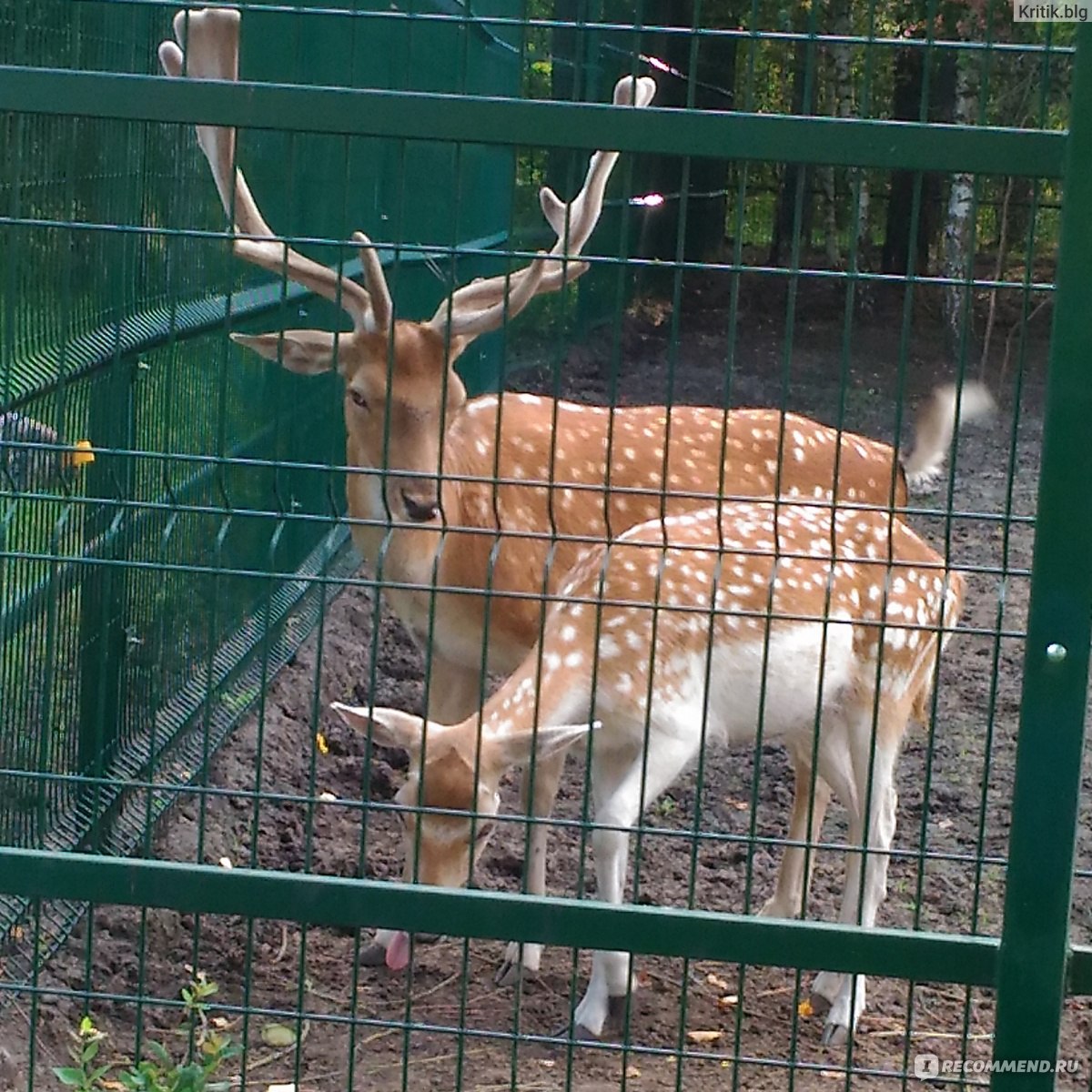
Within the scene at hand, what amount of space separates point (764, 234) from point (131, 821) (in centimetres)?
834

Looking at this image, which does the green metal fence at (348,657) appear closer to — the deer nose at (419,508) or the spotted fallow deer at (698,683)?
the spotted fallow deer at (698,683)

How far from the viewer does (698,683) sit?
4.60 metres

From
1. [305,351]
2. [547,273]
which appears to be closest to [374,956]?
[305,351]

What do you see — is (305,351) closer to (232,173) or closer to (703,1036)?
(232,173)

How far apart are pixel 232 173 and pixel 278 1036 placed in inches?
80.7

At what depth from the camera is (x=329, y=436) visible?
7.82m

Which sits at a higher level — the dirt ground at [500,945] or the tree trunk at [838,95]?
the tree trunk at [838,95]

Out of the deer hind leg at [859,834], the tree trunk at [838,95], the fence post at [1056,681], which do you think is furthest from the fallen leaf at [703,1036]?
the tree trunk at [838,95]

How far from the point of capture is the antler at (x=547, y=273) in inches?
169

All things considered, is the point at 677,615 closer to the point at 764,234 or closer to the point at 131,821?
the point at 131,821

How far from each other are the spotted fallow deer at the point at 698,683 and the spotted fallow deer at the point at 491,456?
208 mm

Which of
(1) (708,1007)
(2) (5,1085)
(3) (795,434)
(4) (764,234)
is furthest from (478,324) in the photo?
(4) (764,234)

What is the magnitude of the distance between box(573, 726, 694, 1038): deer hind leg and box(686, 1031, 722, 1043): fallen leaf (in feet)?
0.62

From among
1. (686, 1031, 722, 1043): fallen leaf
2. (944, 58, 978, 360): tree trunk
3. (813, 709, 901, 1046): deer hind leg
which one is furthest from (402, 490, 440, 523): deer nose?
(944, 58, 978, 360): tree trunk
